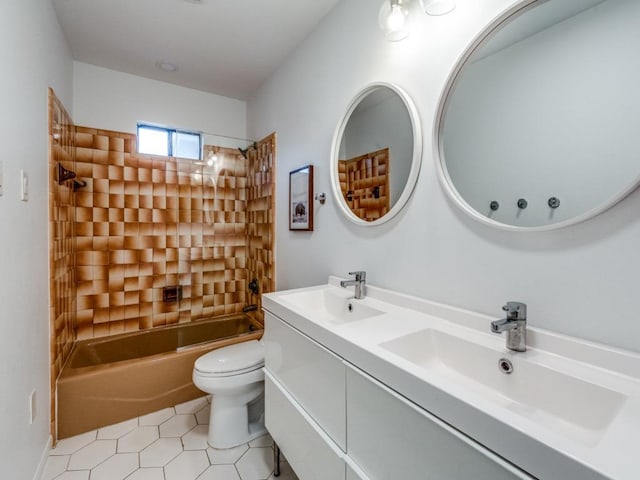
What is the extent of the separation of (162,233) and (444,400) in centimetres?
268

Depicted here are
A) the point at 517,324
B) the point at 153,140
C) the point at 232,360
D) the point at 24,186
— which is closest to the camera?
the point at 517,324

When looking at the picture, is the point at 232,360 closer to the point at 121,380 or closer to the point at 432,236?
the point at 121,380

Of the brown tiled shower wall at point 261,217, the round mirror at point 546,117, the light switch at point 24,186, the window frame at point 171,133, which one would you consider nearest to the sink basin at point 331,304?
the round mirror at point 546,117

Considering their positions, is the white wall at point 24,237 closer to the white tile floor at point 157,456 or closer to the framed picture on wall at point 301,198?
the white tile floor at point 157,456

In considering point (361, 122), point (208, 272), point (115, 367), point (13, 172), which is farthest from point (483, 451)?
point (208, 272)

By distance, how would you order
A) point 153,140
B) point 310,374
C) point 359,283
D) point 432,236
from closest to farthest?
point 310,374
point 432,236
point 359,283
point 153,140

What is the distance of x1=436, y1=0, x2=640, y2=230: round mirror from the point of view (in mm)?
756

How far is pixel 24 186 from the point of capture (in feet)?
4.27

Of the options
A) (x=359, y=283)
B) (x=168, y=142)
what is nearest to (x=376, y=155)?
(x=359, y=283)

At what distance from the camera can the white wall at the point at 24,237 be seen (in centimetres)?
112

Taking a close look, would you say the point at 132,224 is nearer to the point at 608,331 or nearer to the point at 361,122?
the point at 361,122

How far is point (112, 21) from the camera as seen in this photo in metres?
1.86

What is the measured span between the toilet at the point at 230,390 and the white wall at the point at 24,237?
72 centimetres

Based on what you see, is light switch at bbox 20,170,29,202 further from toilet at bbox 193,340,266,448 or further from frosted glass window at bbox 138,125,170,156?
frosted glass window at bbox 138,125,170,156
